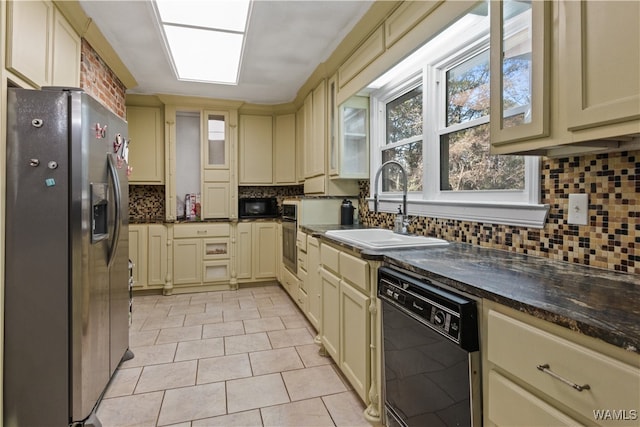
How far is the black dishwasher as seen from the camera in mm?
1011

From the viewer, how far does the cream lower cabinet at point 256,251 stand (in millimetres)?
4367

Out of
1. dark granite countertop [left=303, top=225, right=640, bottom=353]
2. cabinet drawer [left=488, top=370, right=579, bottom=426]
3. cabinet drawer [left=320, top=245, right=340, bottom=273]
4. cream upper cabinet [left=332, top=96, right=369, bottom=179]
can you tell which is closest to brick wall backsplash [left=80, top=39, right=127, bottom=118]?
cream upper cabinet [left=332, top=96, right=369, bottom=179]

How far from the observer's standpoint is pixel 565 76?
39.8 inches

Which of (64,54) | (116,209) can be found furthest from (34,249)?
(64,54)

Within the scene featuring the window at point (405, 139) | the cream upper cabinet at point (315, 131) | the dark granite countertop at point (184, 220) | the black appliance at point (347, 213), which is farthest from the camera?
the dark granite countertop at point (184, 220)

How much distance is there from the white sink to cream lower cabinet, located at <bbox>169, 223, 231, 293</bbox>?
92.7 inches

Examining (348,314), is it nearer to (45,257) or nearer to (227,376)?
(227,376)

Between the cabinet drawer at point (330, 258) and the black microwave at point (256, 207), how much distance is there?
2383 millimetres

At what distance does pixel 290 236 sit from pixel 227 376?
5.58ft

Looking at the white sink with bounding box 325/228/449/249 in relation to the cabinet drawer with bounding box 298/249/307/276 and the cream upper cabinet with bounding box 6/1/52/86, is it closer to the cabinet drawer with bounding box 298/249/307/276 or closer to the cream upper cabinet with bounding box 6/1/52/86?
the cabinet drawer with bounding box 298/249/307/276

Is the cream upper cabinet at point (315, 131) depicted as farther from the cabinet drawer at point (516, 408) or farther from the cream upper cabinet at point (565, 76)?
the cabinet drawer at point (516, 408)

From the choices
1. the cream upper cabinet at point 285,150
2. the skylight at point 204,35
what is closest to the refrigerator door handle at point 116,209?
the skylight at point 204,35

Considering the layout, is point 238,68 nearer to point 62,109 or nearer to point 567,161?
point 62,109

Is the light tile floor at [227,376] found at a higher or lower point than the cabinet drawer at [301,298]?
lower
